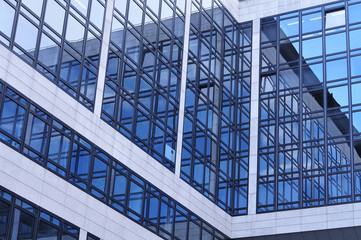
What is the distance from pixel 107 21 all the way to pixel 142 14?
12.0ft

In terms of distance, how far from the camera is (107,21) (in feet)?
124

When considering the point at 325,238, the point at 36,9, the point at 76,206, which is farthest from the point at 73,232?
the point at 325,238

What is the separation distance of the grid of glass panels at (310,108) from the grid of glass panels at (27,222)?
17.6 m

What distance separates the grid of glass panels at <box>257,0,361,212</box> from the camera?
1793 inches

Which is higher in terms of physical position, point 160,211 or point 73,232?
point 160,211

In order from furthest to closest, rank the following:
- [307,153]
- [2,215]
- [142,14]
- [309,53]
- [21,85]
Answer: [309,53], [307,153], [142,14], [21,85], [2,215]

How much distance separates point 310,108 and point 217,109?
236 inches

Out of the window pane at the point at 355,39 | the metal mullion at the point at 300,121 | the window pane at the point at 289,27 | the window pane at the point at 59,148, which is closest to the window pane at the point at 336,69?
the window pane at the point at 355,39

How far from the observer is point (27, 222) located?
30.2 meters

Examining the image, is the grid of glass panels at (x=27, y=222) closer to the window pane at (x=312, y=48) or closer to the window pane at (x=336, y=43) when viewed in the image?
the window pane at (x=312, y=48)

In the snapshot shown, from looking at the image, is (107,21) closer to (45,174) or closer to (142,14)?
(142,14)

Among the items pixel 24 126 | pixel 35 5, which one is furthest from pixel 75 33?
pixel 24 126

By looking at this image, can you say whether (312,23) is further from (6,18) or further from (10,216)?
(10,216)

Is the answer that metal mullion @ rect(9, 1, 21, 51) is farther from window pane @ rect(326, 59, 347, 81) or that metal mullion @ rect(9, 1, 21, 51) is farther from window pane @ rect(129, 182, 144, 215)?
window pane @ rect(326, 59, 347, 81)
